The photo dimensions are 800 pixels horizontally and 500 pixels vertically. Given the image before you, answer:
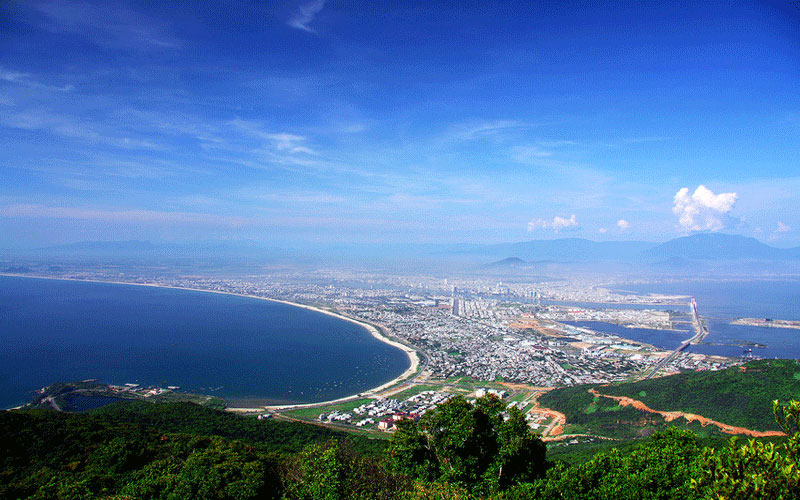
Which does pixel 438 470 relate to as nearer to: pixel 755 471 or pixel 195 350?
pixel 755 471

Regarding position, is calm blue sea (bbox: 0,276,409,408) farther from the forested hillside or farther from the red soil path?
the forested hillside

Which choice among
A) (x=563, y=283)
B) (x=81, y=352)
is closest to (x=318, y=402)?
(x=81, y=352)

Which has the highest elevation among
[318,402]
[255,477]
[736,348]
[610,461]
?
[610,461]

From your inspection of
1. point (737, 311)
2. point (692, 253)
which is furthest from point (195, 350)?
point (692, 253)

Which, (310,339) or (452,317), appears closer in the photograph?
(310,339)

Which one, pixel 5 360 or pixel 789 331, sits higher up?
pixel 789 331

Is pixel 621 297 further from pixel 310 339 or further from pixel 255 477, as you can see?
pixel 255 477

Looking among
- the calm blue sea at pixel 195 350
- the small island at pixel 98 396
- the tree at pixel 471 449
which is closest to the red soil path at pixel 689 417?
the tree at pixel 471 449

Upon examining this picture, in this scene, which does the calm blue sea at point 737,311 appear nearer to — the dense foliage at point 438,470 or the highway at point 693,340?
the highway at point 693,340

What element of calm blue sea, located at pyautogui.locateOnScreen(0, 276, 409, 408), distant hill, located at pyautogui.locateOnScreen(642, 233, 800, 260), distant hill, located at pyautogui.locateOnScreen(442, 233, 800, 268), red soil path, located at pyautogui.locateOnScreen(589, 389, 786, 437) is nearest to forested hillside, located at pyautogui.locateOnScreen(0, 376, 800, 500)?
red soil path, located at pyautogui.locateOnScreen(589, 389, 786, 437)
